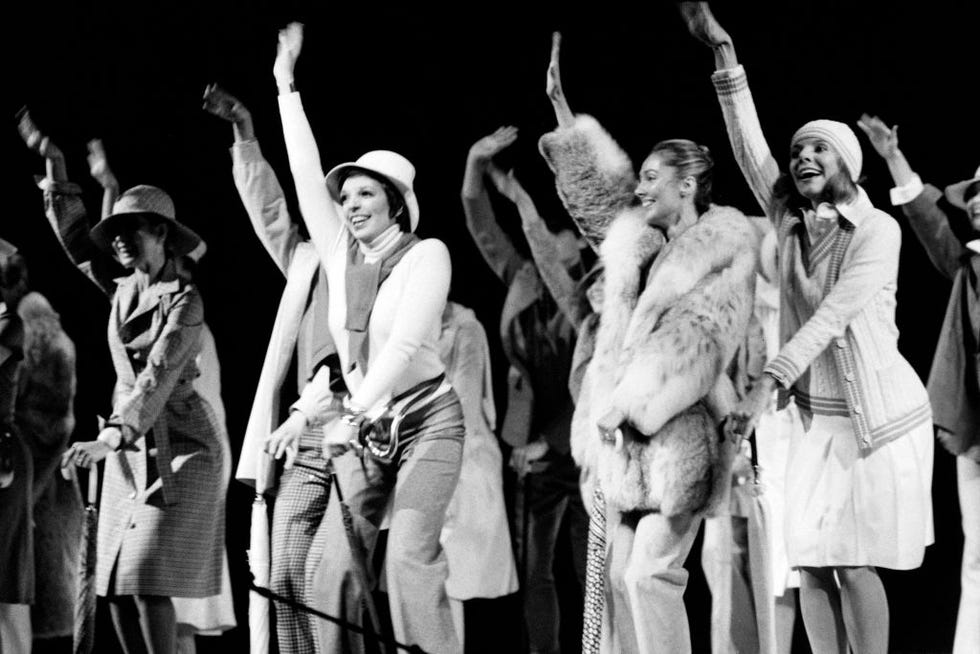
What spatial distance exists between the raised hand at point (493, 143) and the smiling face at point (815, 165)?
1.28 metres

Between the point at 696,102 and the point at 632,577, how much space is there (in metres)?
2.34

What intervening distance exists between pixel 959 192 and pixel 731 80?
1.12 metres

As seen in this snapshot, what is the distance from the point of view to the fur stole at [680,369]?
4.53 meters

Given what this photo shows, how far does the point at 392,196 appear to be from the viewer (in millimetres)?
4816

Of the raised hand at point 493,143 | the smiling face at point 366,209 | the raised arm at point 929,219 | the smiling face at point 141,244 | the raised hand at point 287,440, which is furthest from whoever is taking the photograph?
the raised hand at point 493,143

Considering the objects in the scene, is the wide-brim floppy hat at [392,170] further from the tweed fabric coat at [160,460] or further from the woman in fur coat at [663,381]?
the tweed fabric coat at [160,460]

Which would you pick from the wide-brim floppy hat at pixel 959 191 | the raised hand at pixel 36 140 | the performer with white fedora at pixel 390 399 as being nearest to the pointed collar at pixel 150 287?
the raised hand at pixel 36 140

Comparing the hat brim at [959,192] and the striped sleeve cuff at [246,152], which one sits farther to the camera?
the hat brim at [959,192]

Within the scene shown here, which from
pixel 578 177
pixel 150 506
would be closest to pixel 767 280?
pixel 578 177

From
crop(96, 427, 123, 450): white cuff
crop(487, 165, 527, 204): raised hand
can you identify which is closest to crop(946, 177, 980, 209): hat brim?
crop(487, 165, 527, 204): raised hand

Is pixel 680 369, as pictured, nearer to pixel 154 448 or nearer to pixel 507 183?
pixel 507 183

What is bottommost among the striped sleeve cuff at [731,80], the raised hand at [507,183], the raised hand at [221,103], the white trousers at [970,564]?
the white trousers at [970,564]

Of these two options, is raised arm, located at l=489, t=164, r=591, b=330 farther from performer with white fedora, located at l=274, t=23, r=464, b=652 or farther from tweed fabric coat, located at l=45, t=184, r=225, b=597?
tweed fabric coat, located at l=45, t=184, r=225, b=597

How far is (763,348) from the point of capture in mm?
5207
